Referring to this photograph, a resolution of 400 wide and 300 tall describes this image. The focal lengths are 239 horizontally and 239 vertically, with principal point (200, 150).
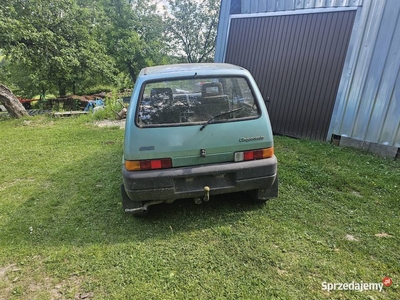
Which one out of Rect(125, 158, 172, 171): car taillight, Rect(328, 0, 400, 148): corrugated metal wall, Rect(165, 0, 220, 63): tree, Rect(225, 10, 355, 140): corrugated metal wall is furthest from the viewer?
Rect(165, 0, 220, 63): tree

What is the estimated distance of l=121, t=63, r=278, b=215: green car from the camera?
238 centimetres

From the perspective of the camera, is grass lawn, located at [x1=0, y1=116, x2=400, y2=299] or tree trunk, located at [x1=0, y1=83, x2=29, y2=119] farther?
tree trunk, located at [x1=0, y1=83, x2=29, y2=119]

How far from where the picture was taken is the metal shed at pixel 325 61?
4.25 metres

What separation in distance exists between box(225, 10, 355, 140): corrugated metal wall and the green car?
2892 millimetres

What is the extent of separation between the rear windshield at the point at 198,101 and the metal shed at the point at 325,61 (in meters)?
0.91

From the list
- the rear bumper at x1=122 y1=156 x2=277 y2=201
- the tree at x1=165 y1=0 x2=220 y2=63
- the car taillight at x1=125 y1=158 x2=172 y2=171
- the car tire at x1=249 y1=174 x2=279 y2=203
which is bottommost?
the car tire at x1=249 y1=174 x2=279 y2=203

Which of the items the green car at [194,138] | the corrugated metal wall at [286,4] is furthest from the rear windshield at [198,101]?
the corrugated metal wall at [286,4]

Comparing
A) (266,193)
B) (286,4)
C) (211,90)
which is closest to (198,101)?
(211,90)

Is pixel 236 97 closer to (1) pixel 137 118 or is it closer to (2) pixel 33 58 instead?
(1) pixel 137 118

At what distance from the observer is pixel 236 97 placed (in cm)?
263

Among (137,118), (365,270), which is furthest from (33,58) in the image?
(365,270)

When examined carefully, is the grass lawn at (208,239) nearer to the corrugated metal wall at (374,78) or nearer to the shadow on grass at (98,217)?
the shadow on grass at (98,217)

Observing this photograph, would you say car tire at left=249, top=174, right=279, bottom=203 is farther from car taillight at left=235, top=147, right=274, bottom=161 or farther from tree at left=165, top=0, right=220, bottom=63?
tree at left=165, top=0, right=220, bottom=63

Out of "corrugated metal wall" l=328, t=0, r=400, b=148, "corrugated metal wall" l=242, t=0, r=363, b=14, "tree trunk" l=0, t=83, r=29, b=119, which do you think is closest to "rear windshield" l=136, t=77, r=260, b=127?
"corrugated metal wall" l=328, t=0, r=400, b=148
